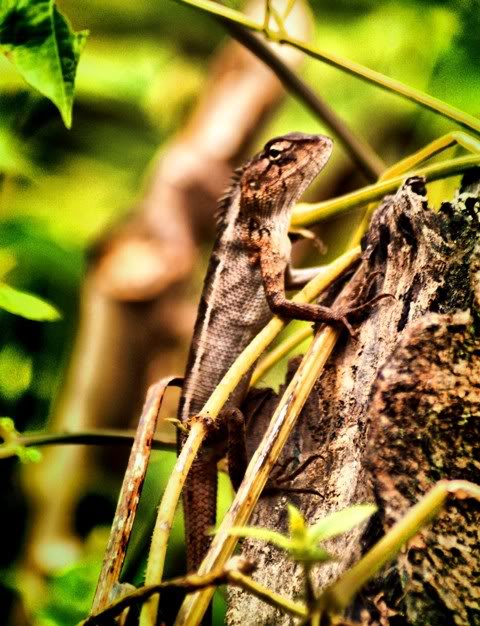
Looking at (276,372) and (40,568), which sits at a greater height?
(276,372)

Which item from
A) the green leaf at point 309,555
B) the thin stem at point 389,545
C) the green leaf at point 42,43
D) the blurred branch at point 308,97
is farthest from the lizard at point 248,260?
the green leaf at point 309,555

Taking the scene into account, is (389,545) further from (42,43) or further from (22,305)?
(42,43)

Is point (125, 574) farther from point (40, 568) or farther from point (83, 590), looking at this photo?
point (40, 568)

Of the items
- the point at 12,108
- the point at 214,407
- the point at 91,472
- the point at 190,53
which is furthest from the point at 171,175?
the point at 214,407

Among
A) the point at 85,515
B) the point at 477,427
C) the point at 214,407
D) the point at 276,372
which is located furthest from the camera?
the point at 85,515

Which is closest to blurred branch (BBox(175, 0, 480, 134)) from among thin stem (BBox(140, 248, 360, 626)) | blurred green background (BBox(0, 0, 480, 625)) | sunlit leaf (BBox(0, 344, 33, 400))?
thin stem (BBox(140, 248, 360, 626))

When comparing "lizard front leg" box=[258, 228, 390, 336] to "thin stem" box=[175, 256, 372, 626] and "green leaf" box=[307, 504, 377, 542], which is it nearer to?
"thin stem" box=[175, 256, 372, 626]
